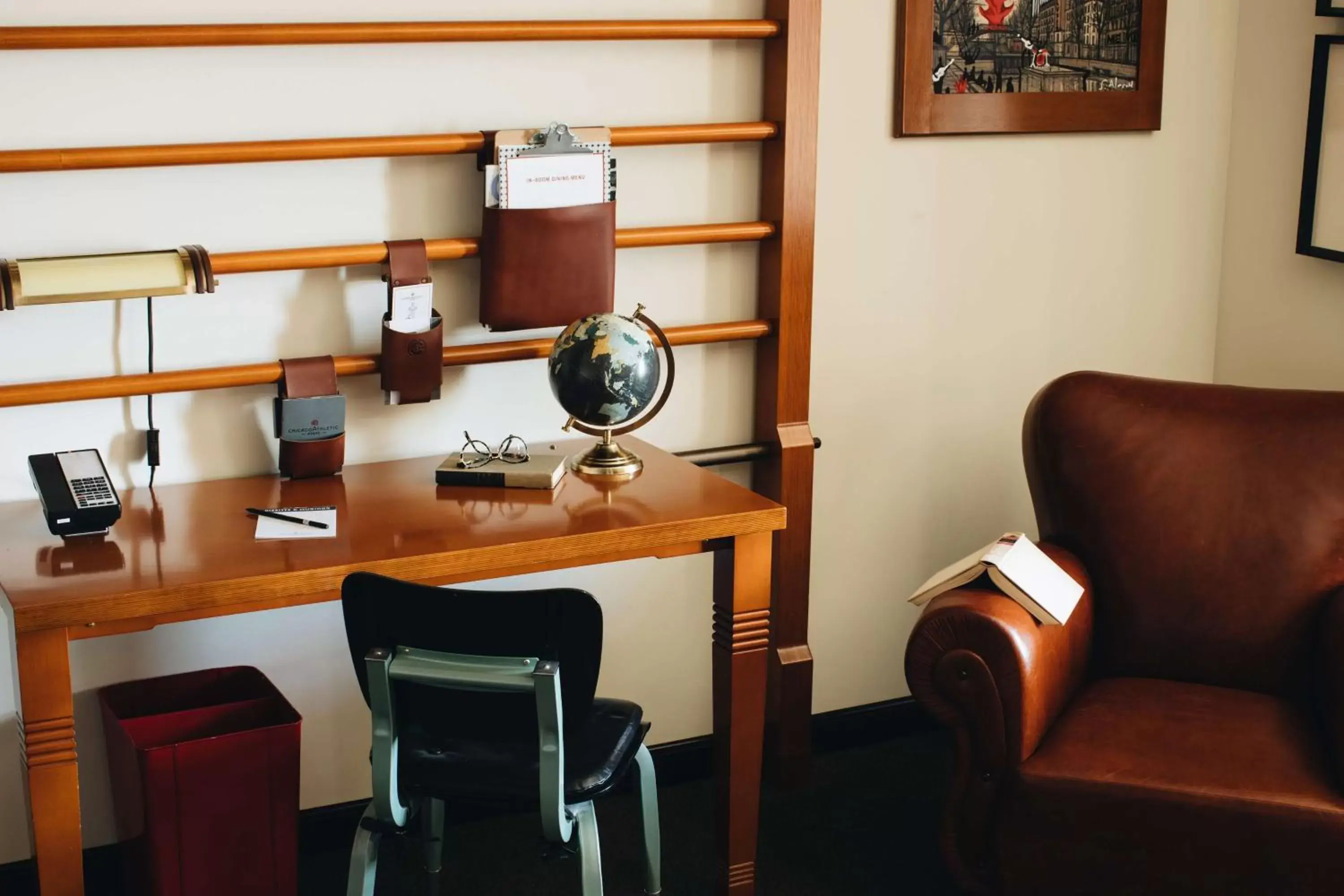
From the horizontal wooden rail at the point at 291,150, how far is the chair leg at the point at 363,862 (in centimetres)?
103

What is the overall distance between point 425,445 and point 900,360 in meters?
1.00

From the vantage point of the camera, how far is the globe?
228 cm

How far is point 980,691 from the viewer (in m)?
2.18

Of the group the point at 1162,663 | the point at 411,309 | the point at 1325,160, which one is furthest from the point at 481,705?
the point at 1325,160

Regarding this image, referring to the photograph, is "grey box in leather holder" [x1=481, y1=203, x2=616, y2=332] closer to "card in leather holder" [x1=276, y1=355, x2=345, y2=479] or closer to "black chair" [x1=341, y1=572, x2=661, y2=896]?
"card in leather holder" [x1=276, y1=355, x2=345, y2=479]

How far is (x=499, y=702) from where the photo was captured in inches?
73.0

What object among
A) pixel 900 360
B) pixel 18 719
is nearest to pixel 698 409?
pixel 900 360

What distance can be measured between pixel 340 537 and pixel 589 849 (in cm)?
57

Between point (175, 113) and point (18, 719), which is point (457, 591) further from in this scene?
point (175, 113)

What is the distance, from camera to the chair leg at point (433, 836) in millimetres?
2260

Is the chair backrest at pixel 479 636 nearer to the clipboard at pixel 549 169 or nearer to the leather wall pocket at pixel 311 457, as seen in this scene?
the leather wall pocket at pixel 311 457

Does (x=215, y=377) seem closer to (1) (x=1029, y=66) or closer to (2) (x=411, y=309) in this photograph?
(2) (x=411, y=309)

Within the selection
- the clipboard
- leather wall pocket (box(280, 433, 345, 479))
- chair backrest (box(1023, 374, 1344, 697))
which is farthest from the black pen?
chair backrest (box(1023, 374, 1344, 697))

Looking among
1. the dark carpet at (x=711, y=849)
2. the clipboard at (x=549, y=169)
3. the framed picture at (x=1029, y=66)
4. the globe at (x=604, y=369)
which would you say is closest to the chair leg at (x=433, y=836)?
the dark carpet at (x=711, y=849)
